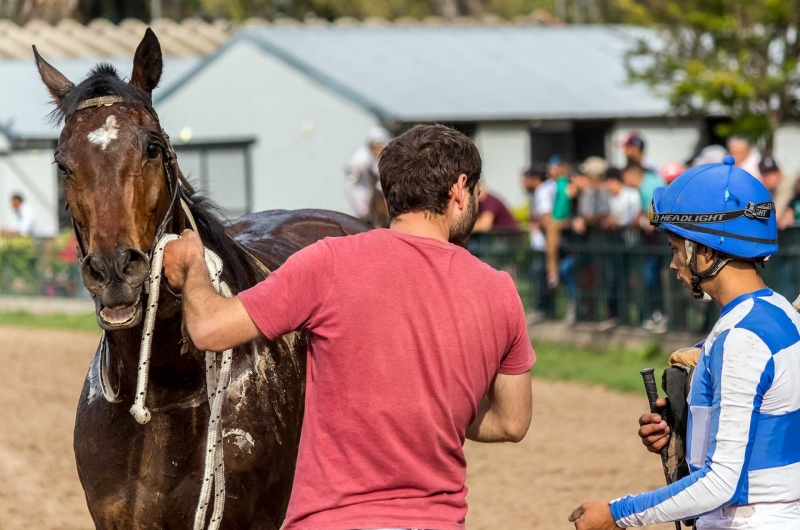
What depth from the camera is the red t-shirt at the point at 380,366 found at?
3.17 meters

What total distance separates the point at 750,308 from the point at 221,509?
1880 mm

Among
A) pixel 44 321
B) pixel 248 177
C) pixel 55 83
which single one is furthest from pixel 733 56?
pixel 55 83

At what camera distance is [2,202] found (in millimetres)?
23969

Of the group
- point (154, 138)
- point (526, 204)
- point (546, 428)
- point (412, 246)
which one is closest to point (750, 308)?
point (412, 246)

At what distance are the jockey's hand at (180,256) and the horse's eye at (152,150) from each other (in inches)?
12.8

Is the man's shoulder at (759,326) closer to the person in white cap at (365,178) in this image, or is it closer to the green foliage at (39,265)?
the person in white cap at (365,178)

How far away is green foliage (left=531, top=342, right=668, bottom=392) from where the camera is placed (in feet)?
37.2

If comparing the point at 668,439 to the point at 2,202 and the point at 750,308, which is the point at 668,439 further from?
the point at 2,202

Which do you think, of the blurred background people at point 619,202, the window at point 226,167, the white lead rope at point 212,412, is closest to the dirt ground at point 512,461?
the blurred background people at point 619,202

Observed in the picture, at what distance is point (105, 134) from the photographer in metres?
3.74

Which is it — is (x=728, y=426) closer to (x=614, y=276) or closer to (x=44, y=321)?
(x=614, y=276)

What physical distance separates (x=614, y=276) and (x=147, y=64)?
30.0 feet

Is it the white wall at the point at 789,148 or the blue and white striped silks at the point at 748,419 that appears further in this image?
the white wall at the point at 789,148

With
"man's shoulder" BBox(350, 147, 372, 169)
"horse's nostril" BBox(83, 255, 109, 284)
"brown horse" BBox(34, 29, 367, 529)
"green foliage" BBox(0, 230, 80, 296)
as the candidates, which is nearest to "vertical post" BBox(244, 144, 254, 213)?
"green foliage" BBox(0, 230, 80, 296)
